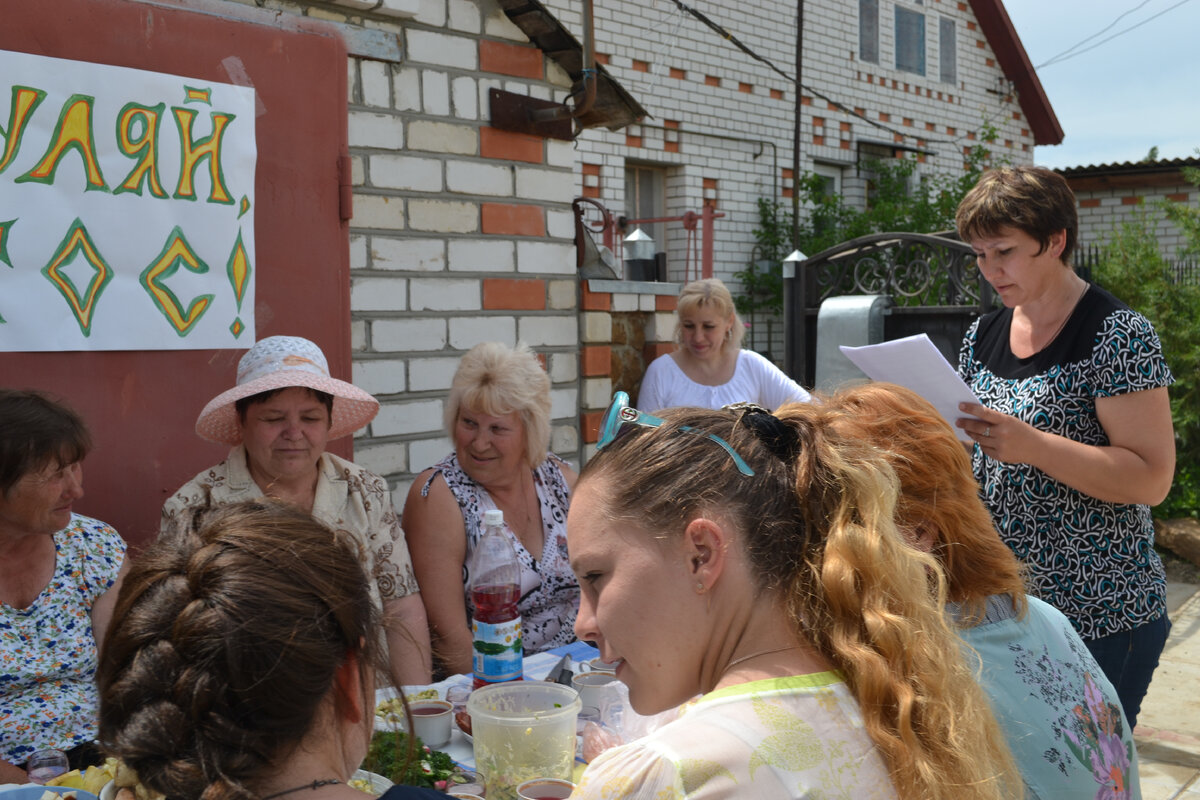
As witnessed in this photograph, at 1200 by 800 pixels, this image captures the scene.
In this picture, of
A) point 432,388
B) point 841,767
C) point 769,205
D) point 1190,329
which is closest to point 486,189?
point 432,388

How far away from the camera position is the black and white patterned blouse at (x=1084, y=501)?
2.31 m

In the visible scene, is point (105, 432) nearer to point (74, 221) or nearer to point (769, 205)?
point (74, 221)

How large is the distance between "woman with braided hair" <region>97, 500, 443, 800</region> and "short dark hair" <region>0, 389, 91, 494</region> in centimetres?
135

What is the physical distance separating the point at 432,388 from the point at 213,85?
4.29 feet

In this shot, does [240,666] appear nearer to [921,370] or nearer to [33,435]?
[33,435]

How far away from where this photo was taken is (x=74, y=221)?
8.82ft

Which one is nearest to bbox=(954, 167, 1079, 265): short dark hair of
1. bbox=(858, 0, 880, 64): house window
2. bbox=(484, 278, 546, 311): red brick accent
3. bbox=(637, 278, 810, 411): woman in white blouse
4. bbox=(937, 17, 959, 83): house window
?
bbox=(484, 278, 546, 311): red brick accent

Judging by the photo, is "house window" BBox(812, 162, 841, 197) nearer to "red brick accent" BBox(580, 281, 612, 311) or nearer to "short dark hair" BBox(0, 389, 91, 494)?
"red brick accent" BBox(580, 281, 612, 311)

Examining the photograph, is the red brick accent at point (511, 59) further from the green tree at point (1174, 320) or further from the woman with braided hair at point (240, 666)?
the green tree at point (1174, 320)

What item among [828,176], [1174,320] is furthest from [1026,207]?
[828,176]

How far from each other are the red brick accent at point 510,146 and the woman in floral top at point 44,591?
197cm

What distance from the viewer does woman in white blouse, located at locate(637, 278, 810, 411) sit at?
4.54 meters

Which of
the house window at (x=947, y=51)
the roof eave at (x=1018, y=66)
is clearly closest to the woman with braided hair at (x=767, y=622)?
the house window at (x=947, y=51)

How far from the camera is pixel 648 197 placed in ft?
32.7
